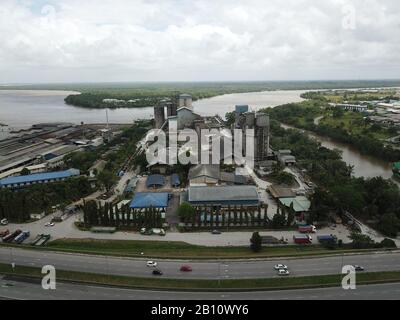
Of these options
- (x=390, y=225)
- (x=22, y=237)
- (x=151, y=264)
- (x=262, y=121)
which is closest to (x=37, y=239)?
(x=22, y=237)

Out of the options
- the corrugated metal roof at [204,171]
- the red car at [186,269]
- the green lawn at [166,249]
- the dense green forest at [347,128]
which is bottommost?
the green lawn at [166,249]

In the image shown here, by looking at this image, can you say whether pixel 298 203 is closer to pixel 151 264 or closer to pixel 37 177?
pixel 151 264

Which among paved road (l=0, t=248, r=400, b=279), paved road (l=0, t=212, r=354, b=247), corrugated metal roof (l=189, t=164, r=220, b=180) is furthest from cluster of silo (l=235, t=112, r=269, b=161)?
paved road (l=0, t=248, r=400, b=279)

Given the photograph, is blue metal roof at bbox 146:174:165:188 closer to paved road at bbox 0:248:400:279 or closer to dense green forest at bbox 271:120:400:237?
paved road at bbox 0:248:400:279

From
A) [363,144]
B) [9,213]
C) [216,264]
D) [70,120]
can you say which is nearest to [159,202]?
[216,264]

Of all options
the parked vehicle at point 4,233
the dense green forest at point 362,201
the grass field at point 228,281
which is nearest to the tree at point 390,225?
the dense green forest at point 362,201

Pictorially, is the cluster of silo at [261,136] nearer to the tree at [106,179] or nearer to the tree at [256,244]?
the tree at [106,179]
